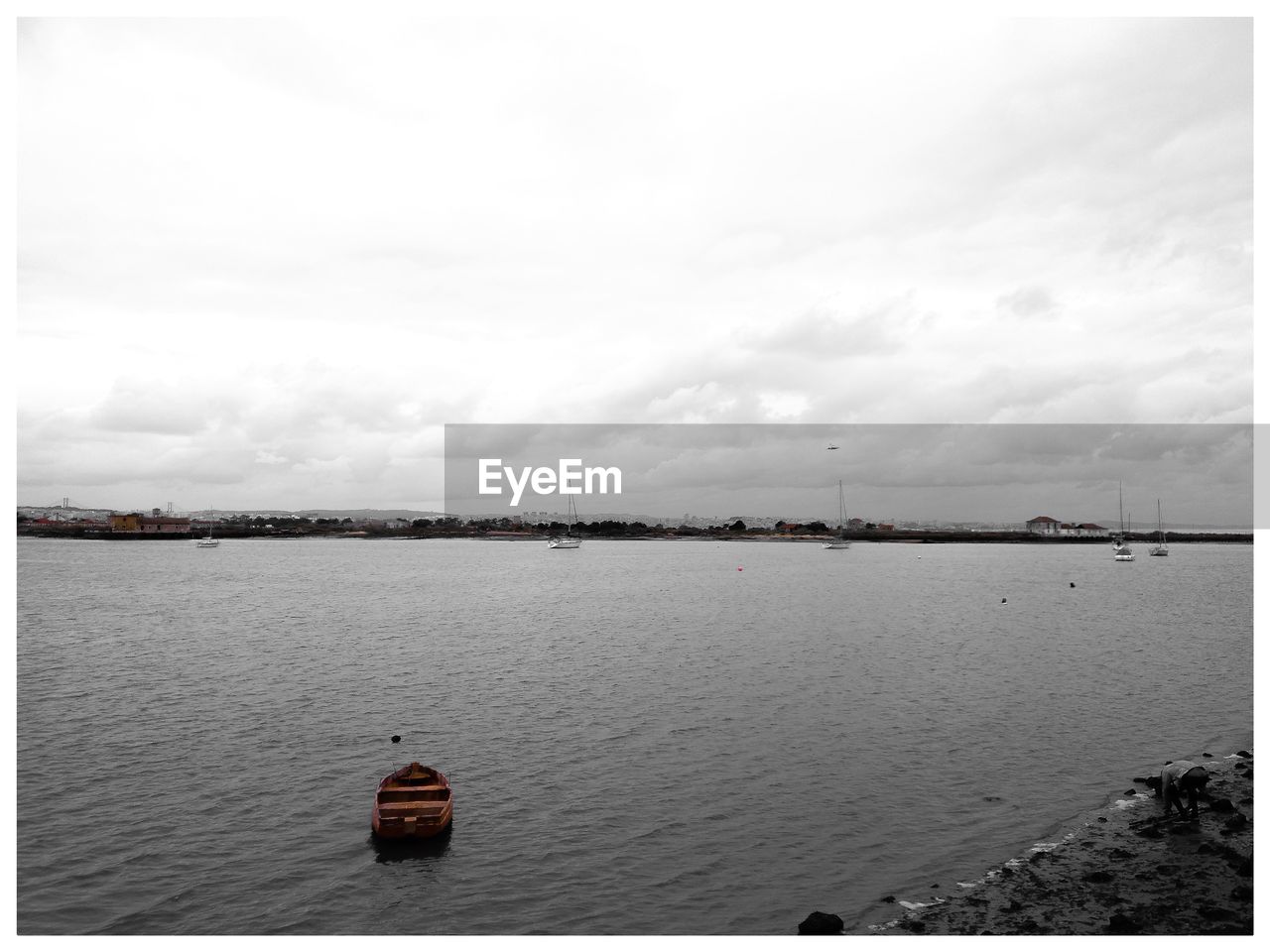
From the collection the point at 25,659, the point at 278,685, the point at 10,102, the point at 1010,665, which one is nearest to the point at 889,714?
the point at 1010,665

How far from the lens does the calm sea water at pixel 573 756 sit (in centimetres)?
2067

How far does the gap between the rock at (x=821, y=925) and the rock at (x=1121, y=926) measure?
579 cm

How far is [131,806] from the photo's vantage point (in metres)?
26.1

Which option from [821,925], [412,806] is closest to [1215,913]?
[821,925]

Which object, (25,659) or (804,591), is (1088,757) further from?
(804,591)

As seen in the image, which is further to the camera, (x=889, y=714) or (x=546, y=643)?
(x=546, y=643)

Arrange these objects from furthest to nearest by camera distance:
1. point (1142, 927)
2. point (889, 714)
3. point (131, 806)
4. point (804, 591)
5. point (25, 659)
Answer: point (804, 591) → point (25, 659) → point (889, 714) → point (131, 806) → point (1142, 927)

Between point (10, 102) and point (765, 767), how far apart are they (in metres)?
28.8

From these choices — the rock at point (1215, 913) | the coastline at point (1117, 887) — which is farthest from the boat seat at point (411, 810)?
the rock at point (1215, 913)

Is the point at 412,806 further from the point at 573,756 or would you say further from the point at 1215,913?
the point at 1215,913

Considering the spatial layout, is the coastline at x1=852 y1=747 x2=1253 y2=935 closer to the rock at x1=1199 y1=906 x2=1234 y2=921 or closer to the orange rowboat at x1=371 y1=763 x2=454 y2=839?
the rock at x1=1199 y1=906 x2=1234 y2=921

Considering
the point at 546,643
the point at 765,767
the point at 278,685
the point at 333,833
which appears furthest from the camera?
the point at 546,643

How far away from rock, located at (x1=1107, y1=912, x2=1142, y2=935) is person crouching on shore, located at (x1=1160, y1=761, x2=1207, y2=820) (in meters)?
8.92

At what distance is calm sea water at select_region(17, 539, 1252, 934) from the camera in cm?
2067
